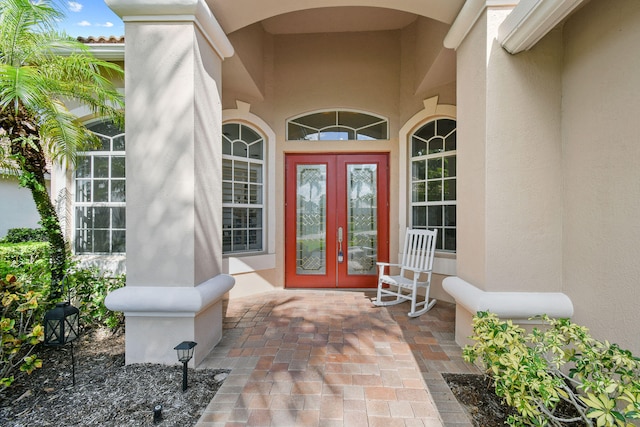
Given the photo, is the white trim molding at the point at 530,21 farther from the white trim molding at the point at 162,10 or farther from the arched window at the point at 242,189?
the arched window at the point at 242,189

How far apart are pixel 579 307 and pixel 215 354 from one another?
3065mm

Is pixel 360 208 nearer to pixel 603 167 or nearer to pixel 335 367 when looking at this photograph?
pixel 335 367

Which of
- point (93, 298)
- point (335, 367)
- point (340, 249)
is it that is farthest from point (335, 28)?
point (93, 298)

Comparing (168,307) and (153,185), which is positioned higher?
(153,185)

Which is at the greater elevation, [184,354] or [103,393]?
[184,354]

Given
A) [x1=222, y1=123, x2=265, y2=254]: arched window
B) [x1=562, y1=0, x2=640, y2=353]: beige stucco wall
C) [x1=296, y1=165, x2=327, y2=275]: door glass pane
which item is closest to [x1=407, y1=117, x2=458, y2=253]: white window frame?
[x1=296, y1=165, x2=327, y2=275]: door glass pane

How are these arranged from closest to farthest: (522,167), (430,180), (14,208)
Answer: (522,167)
(430,180)
(14,208)

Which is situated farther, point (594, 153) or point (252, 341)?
point (252, 341)

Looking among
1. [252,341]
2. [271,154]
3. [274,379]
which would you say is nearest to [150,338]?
[252,341]

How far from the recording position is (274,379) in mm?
2303

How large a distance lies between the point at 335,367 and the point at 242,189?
124 inches

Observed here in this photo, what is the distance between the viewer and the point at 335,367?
8.11ft

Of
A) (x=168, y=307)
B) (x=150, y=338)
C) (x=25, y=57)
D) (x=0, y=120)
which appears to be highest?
(x=25, y=57)

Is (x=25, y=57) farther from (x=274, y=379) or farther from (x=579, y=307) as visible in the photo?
(x=579, y=307)
